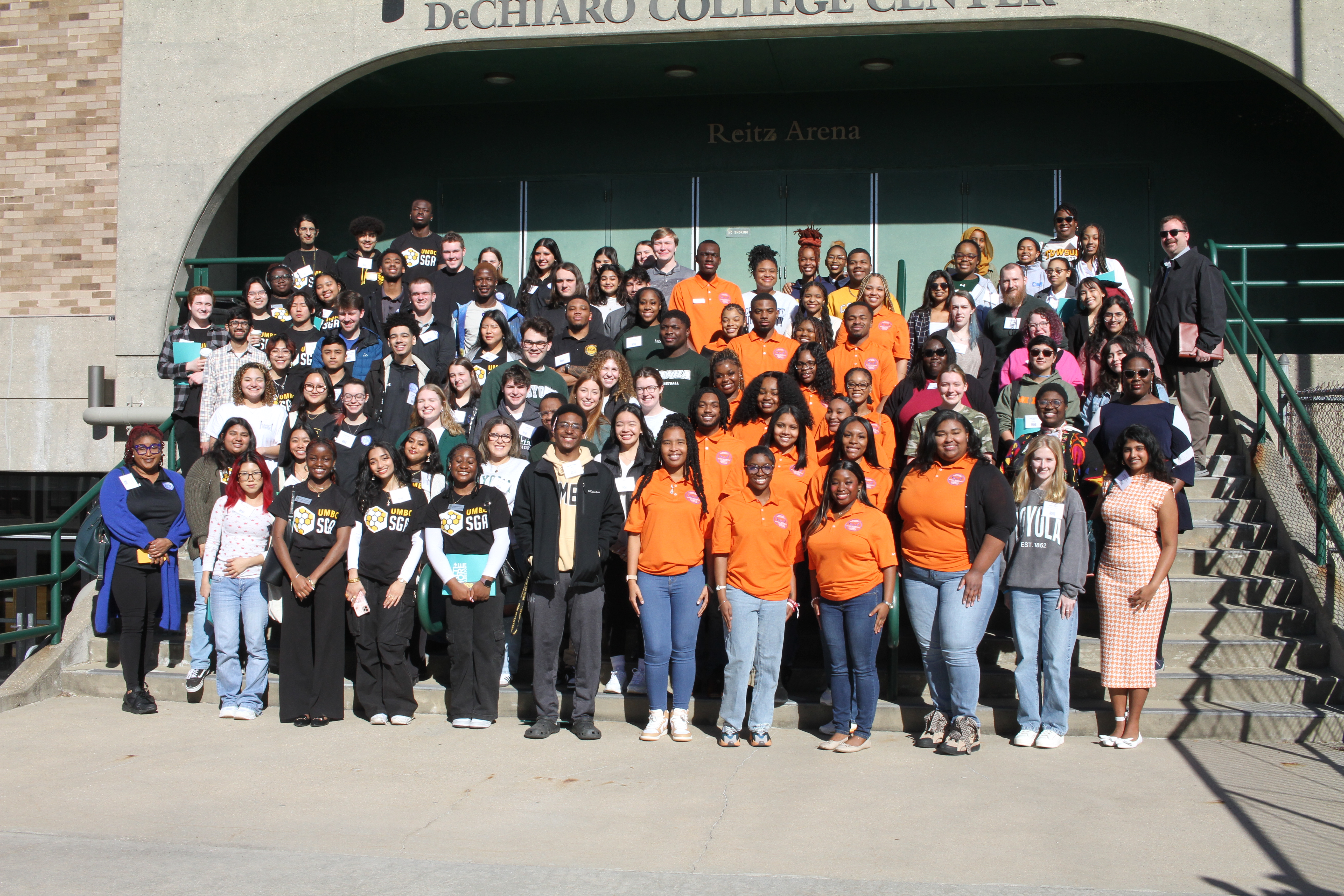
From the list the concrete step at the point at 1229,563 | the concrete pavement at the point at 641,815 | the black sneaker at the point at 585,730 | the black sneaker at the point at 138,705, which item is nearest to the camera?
the concrete pavement at the point at 641,815

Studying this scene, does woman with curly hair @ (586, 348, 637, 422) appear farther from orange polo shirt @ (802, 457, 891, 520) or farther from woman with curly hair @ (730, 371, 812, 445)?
orange polo shirt @ (802, 457, 891, 520)

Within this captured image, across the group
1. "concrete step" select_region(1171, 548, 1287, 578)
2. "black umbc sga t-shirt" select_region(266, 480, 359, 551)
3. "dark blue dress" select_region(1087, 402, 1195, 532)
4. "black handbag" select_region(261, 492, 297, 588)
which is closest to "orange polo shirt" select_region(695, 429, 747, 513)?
"black umbc sga t-shirt" select_region(266, 480, 359, 551)

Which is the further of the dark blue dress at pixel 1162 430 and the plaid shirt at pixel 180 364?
the plaid shirt at pixel 180 364

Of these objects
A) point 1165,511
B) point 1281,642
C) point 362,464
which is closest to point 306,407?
point 362,464

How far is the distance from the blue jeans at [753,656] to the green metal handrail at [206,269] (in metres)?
6.15

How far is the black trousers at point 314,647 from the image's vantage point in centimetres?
Result: 740

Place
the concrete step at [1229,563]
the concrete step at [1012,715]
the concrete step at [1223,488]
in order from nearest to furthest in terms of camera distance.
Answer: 1. the concrete step at [1012,715]
2. the concrete step at [1229,563]
3. the concrete step at [1223,488]

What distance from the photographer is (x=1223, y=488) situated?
8789mm

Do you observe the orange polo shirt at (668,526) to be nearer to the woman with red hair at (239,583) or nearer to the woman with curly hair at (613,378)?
the woman with curly hair at (613,378)

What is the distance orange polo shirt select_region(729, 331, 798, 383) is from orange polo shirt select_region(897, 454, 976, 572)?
193cm

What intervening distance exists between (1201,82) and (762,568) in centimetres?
890

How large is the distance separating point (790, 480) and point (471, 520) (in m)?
1.96

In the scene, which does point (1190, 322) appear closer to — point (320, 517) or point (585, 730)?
point (585, 730)

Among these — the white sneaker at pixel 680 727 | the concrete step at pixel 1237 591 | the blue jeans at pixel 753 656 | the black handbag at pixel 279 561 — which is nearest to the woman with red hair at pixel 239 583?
the black handbag at pixel 279 561
